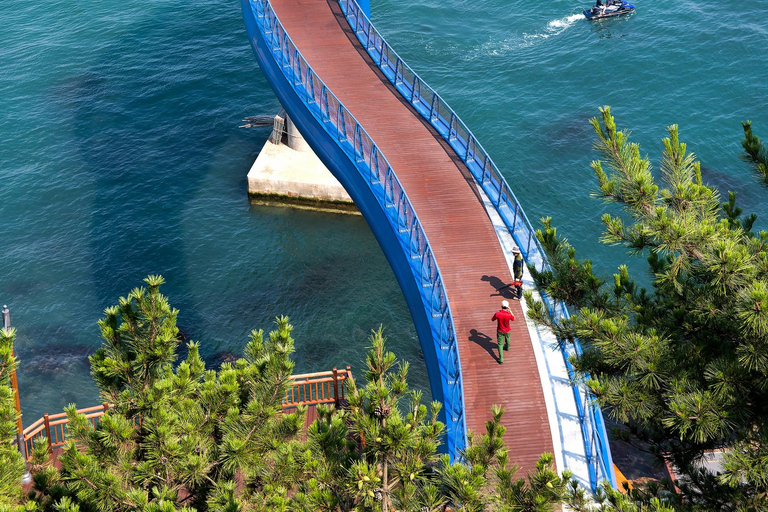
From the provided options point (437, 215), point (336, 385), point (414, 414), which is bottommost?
point (336, 385)

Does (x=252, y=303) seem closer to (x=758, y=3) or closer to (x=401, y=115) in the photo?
(x=401, y=115)

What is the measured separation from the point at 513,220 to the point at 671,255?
14.1 m

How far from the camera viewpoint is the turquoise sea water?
124ft

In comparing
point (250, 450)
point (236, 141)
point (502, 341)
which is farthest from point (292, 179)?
point (250, 450)

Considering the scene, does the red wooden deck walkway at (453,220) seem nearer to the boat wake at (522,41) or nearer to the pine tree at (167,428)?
the pine tree at (167,428)

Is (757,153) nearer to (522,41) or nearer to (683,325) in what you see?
(683,325)

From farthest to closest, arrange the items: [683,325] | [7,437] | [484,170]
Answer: [484,170] → [683,325] → [7,437]

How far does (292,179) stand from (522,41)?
69.0 ft

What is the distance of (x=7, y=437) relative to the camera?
1453cm

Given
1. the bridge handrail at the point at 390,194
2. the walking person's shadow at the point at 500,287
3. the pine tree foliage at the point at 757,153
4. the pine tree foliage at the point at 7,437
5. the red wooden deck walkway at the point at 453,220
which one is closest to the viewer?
the pine tree foliage at the point at 7,437

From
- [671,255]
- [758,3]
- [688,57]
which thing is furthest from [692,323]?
[758,3]

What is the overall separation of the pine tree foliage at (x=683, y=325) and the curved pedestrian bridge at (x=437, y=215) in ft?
9.92

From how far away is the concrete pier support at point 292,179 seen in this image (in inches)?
1722

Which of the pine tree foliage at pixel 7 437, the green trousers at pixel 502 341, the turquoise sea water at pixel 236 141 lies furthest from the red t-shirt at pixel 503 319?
the pine tree foliage at pixel 7 437
